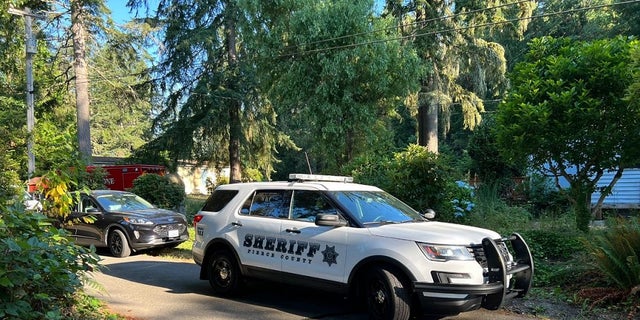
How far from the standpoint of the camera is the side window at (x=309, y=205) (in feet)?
22.4

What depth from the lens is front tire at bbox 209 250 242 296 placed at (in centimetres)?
754

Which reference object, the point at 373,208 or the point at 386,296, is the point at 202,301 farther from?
the point at 386,296

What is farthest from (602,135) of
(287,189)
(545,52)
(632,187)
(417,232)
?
(632,187)

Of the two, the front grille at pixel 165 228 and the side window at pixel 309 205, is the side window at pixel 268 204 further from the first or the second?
the front grille at pixel 165 228

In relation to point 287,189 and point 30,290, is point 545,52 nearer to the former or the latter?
point 287,189

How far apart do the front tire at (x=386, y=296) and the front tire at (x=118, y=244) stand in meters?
7.46

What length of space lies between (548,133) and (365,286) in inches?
205

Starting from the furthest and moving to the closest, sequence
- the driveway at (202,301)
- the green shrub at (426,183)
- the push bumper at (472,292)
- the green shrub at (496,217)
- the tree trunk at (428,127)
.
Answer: the tree trunk at (428,127) < the green shrub at (426,183) < the green shrub at (496,217) < the driveway at (202,301) < the push bumper at (472,292)

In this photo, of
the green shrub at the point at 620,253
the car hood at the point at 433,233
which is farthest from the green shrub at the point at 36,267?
the green shrub at the point at 620,253

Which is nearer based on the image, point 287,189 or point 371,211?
point 371,211

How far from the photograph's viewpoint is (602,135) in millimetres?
9188

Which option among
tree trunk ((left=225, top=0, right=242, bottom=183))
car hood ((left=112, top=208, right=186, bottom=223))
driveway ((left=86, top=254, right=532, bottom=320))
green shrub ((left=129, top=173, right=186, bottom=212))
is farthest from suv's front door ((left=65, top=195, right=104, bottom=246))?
tree trunk ((left=225, top=0, right=242, bottom=183))

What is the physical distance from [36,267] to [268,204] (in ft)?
11.2

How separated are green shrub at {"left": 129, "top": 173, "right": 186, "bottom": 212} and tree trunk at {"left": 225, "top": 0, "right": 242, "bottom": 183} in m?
10.2
